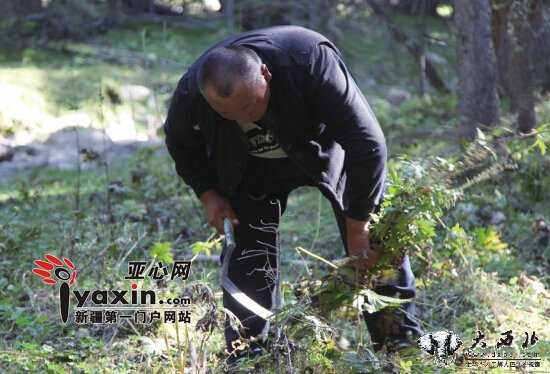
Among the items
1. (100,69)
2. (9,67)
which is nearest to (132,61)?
(100,69)

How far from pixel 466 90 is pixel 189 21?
10.2 meters

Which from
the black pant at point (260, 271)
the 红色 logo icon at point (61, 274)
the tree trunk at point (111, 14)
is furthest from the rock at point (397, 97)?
the black pant at point (260, 271)

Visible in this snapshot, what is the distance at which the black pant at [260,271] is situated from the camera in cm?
372

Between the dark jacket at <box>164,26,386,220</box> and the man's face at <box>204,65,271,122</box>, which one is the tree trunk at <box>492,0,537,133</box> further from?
the man's face at <box>204,65,271,122</box>

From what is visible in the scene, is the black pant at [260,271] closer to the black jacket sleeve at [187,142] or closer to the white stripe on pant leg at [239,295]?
the white stripe on pant leg at [239,295]

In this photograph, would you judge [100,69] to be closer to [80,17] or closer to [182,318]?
[80,17]

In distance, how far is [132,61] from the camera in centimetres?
1323

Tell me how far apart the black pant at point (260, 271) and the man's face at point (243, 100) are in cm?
58

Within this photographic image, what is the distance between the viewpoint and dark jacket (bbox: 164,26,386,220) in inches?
132

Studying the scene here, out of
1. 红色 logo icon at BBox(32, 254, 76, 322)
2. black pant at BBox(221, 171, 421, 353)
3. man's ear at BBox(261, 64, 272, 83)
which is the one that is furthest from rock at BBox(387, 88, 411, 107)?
man's ear at BBox(261, 64, 272, 83)

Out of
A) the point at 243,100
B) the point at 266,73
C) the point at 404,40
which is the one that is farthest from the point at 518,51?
the point at 243,100

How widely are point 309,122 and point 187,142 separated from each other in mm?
706

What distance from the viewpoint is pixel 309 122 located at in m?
3.54

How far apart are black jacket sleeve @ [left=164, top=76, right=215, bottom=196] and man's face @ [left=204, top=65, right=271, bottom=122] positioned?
0.30 meters
